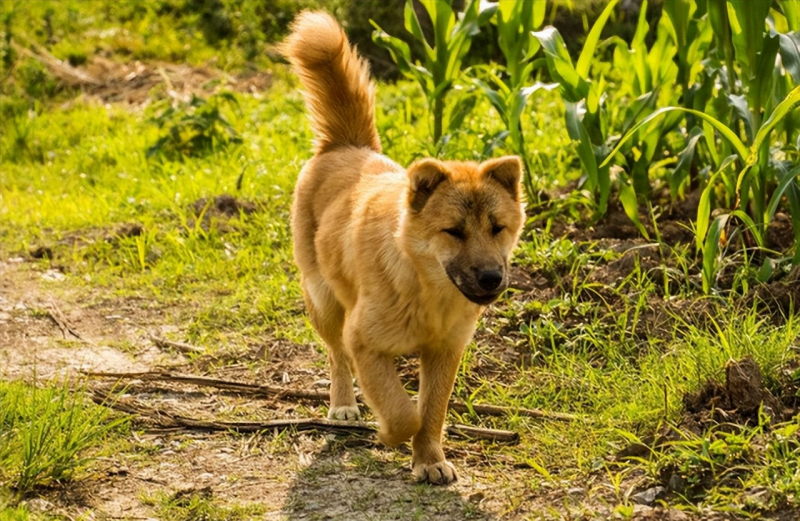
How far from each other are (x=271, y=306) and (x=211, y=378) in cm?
103

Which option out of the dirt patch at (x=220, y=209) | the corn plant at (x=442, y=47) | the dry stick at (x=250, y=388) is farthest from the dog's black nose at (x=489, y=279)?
the dirt patch at (x=220, y=209)

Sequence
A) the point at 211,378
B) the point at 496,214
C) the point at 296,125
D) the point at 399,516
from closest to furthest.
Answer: the point at 399,516 → the point at 496,214 → the point at 211,378 → the point at 296,125

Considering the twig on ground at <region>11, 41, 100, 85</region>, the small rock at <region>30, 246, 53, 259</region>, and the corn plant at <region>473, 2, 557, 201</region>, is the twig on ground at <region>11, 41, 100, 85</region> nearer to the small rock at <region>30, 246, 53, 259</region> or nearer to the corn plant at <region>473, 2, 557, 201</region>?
the small rock at <region>30, 246, 53, 259</region>

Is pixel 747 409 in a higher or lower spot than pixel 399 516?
higher

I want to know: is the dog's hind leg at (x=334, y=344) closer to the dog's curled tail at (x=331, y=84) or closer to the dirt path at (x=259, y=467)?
the dirt path at (x=259, y=467)

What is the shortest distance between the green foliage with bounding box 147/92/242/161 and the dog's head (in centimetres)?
491

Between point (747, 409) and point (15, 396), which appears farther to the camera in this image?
point (15, 396)

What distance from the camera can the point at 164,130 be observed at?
32.9 ft

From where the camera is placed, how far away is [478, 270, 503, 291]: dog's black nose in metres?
4.43

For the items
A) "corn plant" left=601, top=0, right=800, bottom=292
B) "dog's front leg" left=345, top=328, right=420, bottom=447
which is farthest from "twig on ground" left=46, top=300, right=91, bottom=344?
"corn plant" left=601, top=0, right=800, bottom=292

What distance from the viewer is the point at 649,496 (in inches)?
165

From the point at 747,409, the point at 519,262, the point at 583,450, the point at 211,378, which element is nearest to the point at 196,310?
the point at 211,378

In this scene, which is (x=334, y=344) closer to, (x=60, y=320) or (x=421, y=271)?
(x=421, y=271)

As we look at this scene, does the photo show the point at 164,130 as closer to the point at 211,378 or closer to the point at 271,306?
the point at 271,306
